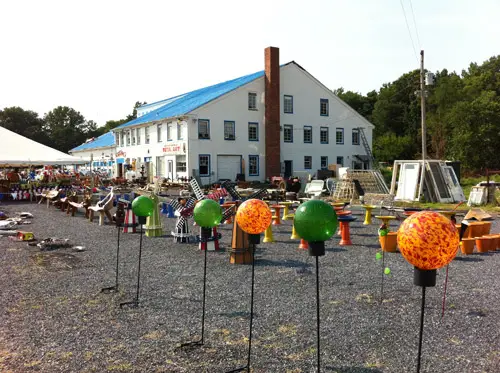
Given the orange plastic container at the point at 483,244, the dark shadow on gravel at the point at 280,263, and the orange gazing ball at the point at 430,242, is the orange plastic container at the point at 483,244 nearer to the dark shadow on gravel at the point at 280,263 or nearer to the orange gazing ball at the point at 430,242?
the dark shadow on gravel at the point at 280,263

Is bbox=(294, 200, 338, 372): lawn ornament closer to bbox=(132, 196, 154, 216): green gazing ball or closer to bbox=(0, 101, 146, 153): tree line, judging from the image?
bbox=(132, 196, 154, 216): green gazing ball

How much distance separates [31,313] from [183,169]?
26.1m

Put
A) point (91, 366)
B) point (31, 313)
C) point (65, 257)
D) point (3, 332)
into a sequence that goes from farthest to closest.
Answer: point (65, 257), point (31, 313), point (3, 332), point (91, 366)

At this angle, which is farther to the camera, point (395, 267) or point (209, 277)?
point (395, 267)

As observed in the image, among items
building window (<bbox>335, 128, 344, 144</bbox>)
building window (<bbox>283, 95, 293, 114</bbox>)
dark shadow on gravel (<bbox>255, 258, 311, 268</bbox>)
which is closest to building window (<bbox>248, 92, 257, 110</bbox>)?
building window (<bbox>283, 95, 293, 114</bbox>)

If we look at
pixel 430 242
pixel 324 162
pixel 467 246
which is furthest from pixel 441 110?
pixel 430 242

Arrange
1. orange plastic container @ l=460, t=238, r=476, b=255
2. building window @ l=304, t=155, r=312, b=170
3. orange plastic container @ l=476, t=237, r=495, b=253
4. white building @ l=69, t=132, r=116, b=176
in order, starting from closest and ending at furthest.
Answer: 1. orange plastic container @ l=460, t=238, r=476, b=255
2. orange plastic container @ l=476, t=237, r=495, b=253
3. building window @ l=304, t=155, r=312, b=170
4. white building @ l=69, t=132, r=116, b=176

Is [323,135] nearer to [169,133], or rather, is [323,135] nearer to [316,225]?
[169,133]

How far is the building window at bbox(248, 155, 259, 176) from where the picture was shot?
1314 inches

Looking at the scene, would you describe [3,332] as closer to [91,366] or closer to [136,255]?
[91,366]

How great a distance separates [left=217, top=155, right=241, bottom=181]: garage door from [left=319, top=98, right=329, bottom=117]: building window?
8.84m

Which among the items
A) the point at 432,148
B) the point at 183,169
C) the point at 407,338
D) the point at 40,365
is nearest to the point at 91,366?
the point at 40,365

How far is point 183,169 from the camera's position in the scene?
31.8 meters

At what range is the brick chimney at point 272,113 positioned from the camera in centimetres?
3312
